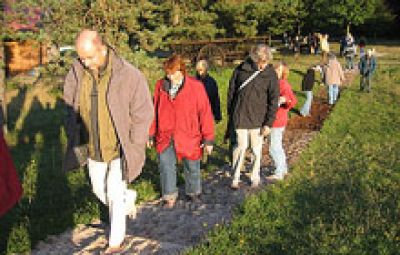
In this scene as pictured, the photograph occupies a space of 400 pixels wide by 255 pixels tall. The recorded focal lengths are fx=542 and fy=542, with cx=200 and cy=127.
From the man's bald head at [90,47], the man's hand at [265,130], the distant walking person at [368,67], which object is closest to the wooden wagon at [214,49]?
the distant walking person at [368,67]

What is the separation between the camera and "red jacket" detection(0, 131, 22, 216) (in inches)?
135

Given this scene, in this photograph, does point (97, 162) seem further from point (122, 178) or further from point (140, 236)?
point (140, 236)

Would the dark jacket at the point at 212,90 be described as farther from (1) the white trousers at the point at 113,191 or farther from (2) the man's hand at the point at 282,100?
(1) the white trousers at the point at 113,191

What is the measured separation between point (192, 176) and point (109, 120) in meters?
2.41

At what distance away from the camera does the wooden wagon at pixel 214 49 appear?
2461 centimetres

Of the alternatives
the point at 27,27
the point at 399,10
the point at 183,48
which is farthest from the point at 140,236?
the point at 399,10

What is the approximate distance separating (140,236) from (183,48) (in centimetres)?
1951

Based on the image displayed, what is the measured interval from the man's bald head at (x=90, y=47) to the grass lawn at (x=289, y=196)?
6.47 ft

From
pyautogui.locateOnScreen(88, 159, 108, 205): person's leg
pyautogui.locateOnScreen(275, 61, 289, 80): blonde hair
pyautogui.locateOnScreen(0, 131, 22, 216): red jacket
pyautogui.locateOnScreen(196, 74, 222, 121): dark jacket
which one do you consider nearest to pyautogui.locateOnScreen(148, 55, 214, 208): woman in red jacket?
pyautogui.locateOnScreen(88, 159, 108, 205): person's leg

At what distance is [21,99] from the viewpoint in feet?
61.0

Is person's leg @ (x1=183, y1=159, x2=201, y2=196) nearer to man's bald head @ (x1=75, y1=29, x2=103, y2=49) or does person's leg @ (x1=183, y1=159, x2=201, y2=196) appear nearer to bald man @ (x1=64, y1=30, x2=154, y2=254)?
bald man @ (x1=64, y1=30, x2=154, y2=254)

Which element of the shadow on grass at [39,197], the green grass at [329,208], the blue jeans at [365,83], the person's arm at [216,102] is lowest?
the shadow on grass at [39,197]

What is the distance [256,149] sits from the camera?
7.37 m

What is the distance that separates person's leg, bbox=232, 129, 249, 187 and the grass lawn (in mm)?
623
